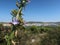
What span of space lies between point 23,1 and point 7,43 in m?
0.41

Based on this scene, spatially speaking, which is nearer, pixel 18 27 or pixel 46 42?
pixel 18 27

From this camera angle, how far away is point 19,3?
5.04 ft

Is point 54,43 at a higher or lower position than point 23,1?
lower

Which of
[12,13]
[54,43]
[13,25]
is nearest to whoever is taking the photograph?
[13,25]

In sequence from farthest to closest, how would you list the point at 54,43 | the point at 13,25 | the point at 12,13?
the point at 54,43
the point at 12,13
the point at 13,25

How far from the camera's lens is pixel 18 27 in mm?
1475

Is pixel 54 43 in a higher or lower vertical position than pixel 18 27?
lower

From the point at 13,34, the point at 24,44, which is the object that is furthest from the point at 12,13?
the point at 24,44

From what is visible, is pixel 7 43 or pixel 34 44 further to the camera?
pixel 34 44

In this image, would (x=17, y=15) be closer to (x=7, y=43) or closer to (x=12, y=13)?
(x=12, y=13)

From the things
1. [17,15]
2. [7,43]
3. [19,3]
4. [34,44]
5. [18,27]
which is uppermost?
[19,3]

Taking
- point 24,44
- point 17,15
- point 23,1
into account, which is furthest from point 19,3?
point 24,44

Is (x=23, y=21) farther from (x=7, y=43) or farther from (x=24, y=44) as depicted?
(x=24, y=44)

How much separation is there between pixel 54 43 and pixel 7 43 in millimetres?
9584
